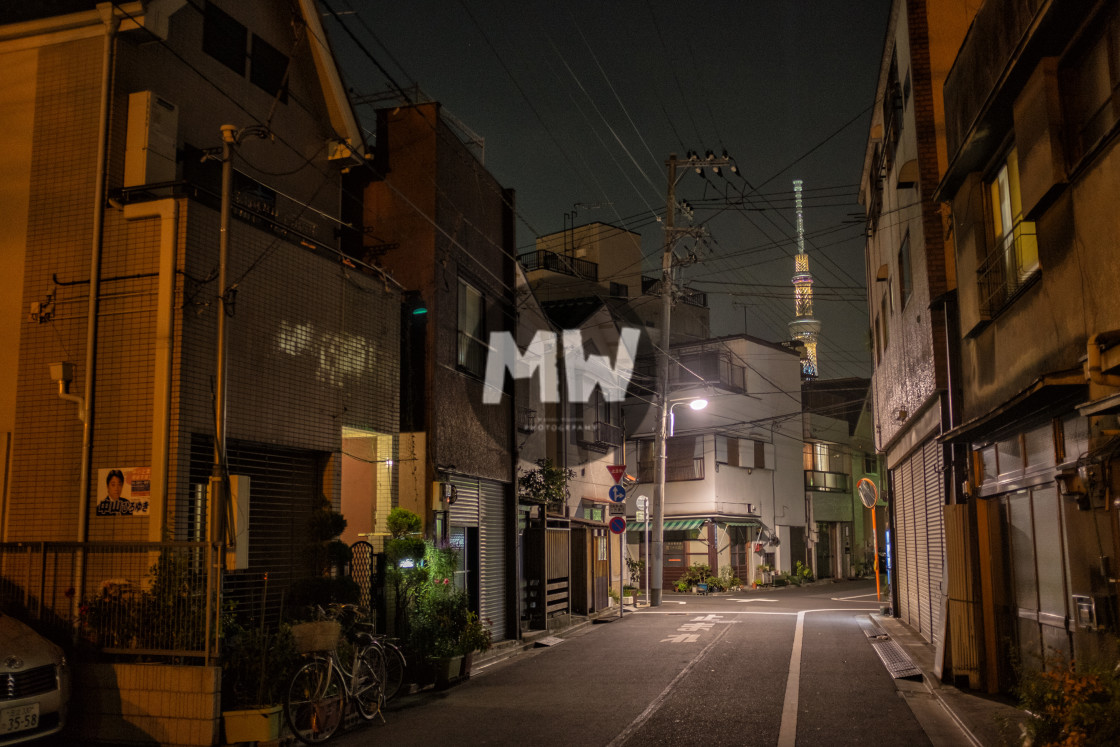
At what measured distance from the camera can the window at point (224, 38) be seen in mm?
13366

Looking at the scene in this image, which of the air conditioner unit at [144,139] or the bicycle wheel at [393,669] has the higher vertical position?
the air conditioner unit at [144,139]

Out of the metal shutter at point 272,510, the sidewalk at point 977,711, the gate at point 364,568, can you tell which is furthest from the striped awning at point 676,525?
the metal shutter at point 272,510

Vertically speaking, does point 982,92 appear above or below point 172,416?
above

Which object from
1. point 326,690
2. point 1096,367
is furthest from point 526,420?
point 1096,367

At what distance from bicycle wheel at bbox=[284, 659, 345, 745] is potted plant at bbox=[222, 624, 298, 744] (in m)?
0.18

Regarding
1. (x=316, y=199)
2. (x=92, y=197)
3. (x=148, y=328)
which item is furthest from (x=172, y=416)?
(x=316, y=199)

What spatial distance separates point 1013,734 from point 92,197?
476 inches

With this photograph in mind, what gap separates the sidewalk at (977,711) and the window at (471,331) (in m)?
10.1

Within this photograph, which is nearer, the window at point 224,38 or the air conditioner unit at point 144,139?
the air conditioner unit at point 144,139

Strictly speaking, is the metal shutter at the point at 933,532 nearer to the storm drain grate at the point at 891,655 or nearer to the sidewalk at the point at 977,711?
the storm drain grate at the point at 891,655

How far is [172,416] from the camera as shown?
10.5m

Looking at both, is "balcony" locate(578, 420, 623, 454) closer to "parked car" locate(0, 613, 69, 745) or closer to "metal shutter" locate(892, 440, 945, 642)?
"metal shutter" locate(892, 440, 945, 642)

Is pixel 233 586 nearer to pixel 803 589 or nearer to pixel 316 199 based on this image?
pixel 316 199

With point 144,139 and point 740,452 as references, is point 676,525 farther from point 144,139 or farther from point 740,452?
point 144,139
